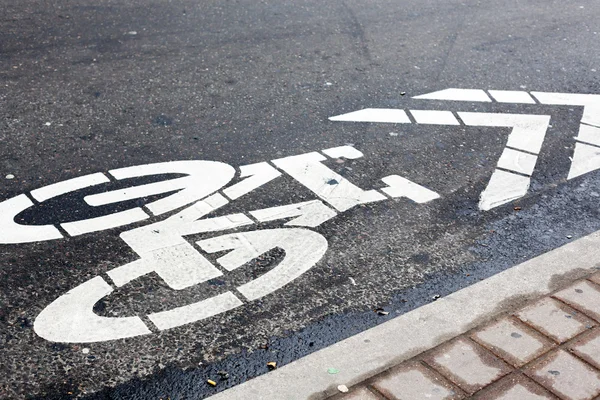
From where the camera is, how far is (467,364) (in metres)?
3.34

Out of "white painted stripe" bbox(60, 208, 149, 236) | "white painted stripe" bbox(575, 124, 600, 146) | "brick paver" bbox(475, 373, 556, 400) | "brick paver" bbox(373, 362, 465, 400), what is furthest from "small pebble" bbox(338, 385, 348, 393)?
"white painted stripe" bbox(575, 124, 600, 146)

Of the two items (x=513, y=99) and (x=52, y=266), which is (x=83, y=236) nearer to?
(x=52, y=266)

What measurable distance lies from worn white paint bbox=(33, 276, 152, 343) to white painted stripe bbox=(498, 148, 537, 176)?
3.01 metres

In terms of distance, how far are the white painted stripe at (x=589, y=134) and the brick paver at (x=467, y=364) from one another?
9.84 feet

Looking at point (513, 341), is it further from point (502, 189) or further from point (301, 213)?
point (502, 189)

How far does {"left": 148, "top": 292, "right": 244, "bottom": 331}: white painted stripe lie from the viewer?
363cm

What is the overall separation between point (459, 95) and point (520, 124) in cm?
67

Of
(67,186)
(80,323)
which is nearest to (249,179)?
(67,186)

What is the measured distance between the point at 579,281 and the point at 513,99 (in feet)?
9.26

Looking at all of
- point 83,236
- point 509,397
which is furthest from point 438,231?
point 83,236

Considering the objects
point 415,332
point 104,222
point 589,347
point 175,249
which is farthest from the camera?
point 104,222

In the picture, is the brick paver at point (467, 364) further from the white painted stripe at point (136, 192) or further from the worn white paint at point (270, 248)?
the white painted stripe at point (136, 192)

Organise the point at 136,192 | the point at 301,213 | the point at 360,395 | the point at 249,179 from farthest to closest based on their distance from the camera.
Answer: the point at 249,179, the point at 136,192, the point at 301,213, the point at 360,395

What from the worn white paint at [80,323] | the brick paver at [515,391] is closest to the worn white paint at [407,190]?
the brick paver at [515,391]
